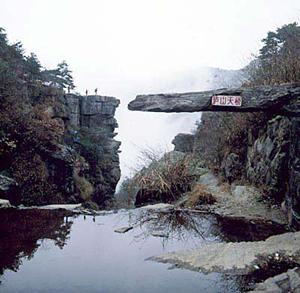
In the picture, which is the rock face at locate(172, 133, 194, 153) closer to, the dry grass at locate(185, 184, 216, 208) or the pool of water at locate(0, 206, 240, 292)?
the dry grass at locate(185, 184, 216, 208)

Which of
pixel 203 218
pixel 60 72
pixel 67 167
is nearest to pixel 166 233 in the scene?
pixel 203 218

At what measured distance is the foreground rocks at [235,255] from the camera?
161 inches

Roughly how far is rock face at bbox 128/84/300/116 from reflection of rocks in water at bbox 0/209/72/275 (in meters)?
2.50

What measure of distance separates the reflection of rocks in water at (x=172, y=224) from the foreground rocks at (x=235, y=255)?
0.76 metres

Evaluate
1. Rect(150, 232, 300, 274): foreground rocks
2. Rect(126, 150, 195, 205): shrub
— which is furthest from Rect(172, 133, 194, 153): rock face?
Rect(150, 232, 300, 274): foreground rocks

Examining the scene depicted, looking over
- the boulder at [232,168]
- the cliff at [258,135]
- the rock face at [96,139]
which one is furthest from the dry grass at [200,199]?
the rock face at [96,139]

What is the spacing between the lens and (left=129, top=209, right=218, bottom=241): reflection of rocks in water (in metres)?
5.62

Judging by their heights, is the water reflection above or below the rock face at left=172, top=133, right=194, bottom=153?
below

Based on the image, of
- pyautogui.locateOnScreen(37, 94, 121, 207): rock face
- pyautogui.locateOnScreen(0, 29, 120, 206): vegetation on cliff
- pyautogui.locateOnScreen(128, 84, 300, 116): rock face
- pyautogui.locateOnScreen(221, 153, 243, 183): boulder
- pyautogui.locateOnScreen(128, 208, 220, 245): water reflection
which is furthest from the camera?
pyautogui.locateOnScreen(37, 94, 121, 207): rock face

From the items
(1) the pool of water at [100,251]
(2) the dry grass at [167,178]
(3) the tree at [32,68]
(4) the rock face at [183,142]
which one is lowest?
(1) the pool of water at [100,251]

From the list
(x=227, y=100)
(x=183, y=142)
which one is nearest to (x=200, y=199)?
(x=227, y=100)

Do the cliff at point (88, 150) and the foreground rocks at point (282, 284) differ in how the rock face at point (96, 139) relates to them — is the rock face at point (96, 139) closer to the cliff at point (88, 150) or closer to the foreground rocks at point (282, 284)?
the cliff at point (88, 150)

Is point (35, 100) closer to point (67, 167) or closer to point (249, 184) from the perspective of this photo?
point (67, 167)

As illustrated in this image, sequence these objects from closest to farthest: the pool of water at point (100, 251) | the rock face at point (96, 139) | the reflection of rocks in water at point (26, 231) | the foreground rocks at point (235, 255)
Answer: the pool of water at point (100, 251)
the foreground rocks at point (235, 255)
the reflection of rocks in water at point (26, 231)
the rock face at point (96, 139)
